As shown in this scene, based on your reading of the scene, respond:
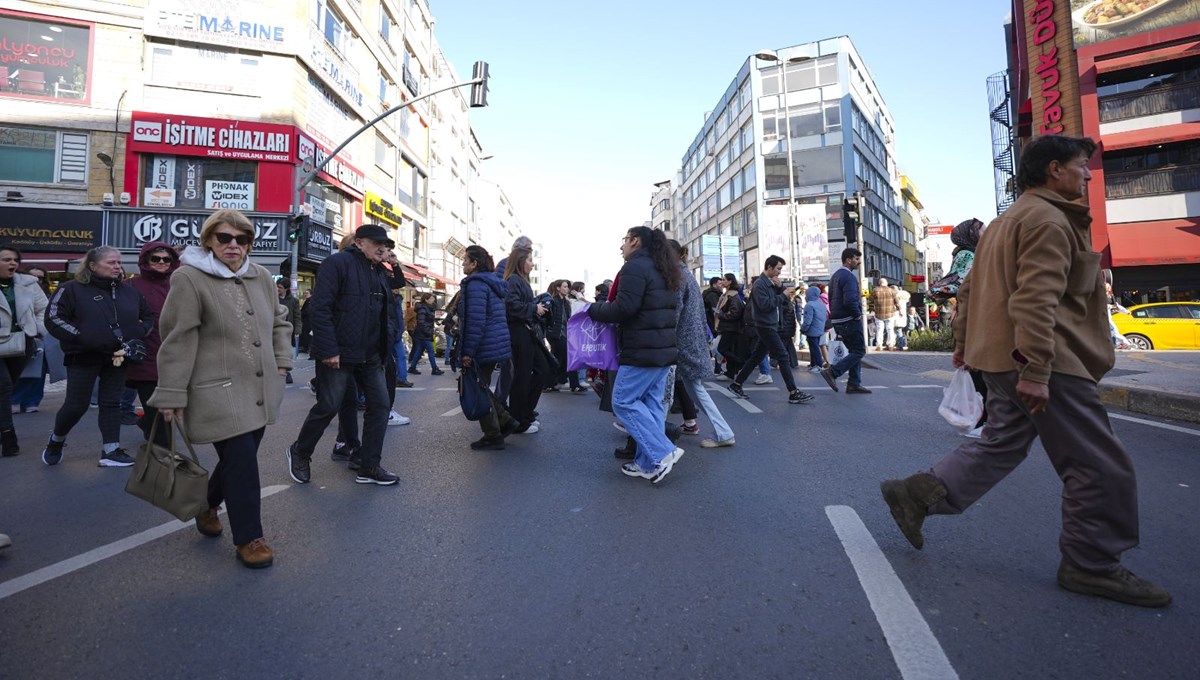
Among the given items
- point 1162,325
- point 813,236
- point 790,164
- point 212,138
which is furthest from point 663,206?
point 1162,325

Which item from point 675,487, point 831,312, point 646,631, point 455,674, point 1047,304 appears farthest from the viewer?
point 831,312

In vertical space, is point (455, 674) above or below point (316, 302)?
below

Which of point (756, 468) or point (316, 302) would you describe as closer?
point (316, 302)

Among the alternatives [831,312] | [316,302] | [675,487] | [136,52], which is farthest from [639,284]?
[136,52]

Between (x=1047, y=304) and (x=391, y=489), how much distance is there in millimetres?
3677

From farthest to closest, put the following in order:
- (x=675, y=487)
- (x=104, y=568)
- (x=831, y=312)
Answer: (x=831, y=312), (x=675, y=487), (x=104, y=568)

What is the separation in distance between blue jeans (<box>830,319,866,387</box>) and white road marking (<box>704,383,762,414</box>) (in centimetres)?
134

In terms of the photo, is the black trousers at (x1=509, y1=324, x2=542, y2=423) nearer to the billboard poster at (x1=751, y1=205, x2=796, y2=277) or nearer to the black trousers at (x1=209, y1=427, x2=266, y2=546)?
the black trousers at (x1=209, y1=427, x2=266, y2=546)

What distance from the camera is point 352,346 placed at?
4184 mm

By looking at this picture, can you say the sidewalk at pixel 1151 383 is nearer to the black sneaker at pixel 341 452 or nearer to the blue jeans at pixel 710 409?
the blue jeans at pixel 710 409

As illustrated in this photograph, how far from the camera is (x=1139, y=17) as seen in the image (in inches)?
850

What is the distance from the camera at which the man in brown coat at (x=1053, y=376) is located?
2268mm

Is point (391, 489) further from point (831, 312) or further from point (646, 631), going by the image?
point (831, 312)

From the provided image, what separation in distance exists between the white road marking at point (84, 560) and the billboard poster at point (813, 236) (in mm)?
34826
